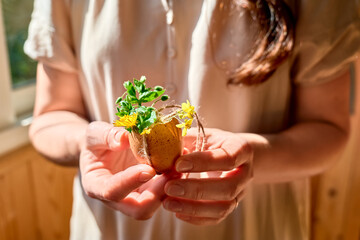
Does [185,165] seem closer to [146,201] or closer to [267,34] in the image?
[146,201]

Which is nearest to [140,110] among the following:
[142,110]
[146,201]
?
[142,110]

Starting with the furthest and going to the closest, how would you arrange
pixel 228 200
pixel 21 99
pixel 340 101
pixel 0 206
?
pixel 21 99 < pixel 0 206 < pixel 340 101 < pixel 228 200

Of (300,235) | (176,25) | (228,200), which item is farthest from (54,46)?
(300,235)

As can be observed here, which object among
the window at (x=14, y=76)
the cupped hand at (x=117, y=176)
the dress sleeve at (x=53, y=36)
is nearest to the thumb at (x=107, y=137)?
the cupped hand at (x=117, y=176)

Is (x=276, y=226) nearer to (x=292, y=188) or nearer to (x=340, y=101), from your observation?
(x=292, y=188)

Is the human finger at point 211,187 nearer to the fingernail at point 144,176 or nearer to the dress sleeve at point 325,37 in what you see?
the fingernail at point 144,176

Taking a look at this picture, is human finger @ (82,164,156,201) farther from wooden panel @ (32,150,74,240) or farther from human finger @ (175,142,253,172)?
wooden panel @ (32,150,74,240)

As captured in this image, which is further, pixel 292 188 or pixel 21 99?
pixel 21 99
